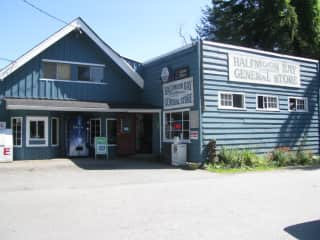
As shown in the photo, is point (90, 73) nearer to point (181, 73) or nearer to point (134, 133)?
point (134, 133)

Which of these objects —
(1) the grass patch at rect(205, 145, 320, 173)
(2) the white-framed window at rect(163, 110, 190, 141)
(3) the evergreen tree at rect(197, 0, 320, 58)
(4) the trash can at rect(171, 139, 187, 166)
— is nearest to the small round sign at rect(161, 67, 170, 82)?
(2) the white-framed window at rect(163, 110, 190, 141)

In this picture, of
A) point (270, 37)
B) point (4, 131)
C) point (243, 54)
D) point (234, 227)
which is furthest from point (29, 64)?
point (270, 37)

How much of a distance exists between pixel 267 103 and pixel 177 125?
5002mm

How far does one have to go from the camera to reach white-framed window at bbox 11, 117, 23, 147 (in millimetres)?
18234

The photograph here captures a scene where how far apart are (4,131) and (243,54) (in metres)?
12.1

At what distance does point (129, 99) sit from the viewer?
21594mm

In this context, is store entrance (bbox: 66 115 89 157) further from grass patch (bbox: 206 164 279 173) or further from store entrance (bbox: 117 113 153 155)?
grass patch (bbox: 206 164 279 173)

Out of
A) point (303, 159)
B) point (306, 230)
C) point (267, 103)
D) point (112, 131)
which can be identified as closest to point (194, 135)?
point (267, 103)

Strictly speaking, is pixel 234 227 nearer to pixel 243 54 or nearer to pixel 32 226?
pixel 32 226

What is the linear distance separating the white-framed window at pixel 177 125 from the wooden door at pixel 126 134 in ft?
9.71

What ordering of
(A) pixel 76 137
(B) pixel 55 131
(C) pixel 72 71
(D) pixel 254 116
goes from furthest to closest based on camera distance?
(C) pixel 72 71, (A) pixel 76 137, (B) pixel 55 131, (D) pixel 254 116

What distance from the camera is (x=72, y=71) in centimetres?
1984

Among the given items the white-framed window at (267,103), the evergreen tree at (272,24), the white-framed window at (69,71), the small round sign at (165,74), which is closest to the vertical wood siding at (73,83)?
the white-framed window at (69,71)

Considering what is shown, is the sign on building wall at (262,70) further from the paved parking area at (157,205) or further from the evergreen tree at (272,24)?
the evergreen tree at (272,24)
